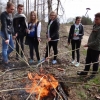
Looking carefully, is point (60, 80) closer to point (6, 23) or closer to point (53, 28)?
point (53, 28)

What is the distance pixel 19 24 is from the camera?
16.6 ft

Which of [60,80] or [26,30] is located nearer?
[60,80]

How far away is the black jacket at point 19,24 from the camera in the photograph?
496 centimetres

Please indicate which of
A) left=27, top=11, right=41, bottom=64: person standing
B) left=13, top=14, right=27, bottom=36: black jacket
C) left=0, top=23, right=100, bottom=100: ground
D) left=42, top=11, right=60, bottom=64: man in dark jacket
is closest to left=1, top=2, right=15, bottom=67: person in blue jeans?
left=13, top=14, right=27, bottom=36: black jacket

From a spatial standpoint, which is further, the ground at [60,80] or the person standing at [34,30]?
the person standing at [34,30]

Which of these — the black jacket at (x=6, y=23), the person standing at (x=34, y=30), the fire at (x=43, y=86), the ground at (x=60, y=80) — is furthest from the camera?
the person standing at (x=34, y=30)

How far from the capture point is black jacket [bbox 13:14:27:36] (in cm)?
496

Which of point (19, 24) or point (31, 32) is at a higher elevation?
point (19, 24)

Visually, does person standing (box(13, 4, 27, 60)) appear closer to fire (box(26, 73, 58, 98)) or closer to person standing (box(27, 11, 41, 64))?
person standing (box(27, 11, 41, 64))

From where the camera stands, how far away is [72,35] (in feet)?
17.5

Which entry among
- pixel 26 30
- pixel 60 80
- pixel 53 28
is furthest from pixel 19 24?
pixel 60 80

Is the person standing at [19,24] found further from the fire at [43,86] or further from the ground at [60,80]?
the fire at [43,86]

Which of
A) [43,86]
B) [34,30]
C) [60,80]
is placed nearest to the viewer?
[43,86]

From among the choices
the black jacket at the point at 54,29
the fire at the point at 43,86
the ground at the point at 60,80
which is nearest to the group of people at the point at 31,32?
the black jacket at the point at 54,29
